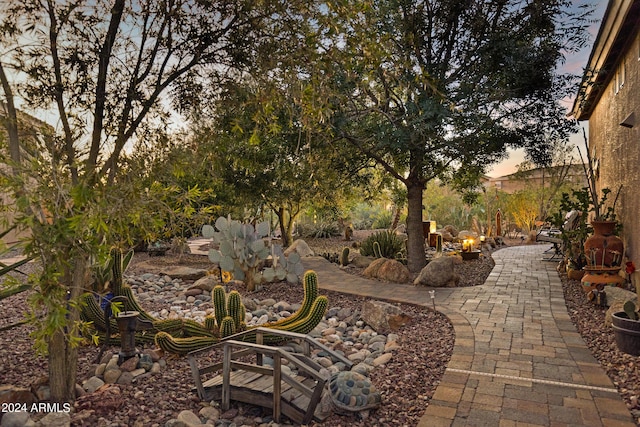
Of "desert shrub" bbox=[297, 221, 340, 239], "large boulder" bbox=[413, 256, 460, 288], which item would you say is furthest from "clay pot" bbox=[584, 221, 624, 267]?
"desert shrub" bbox=[297, 221, 340, 239]

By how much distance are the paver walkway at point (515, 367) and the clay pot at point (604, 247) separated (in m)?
0.77

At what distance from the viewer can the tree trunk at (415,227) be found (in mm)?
9258

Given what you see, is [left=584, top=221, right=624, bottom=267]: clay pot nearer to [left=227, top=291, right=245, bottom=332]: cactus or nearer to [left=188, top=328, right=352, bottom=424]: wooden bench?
[left=188, top=328, right=352, bottom=424]: wooden bench

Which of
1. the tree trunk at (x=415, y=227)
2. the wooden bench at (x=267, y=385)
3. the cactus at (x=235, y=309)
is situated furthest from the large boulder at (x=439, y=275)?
the wooden bench at (x=267, y=385)

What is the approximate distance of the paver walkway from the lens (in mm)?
3170

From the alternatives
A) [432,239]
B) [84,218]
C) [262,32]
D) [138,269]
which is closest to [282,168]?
[138,269]

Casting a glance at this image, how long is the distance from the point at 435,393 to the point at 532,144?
6.28 meters

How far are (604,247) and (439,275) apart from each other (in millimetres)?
2539

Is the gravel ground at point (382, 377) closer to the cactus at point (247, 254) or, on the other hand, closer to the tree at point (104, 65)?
the tree at point (104, 65)

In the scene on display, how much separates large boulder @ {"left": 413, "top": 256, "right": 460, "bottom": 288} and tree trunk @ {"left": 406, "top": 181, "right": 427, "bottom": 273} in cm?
136

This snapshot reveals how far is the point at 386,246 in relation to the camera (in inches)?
428

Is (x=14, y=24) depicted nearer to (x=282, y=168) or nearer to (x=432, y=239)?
(x=282, y=168)

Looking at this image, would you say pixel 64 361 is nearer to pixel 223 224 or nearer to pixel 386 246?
pixel 223 224

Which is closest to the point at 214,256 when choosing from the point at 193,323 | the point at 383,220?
the point at 193,323
